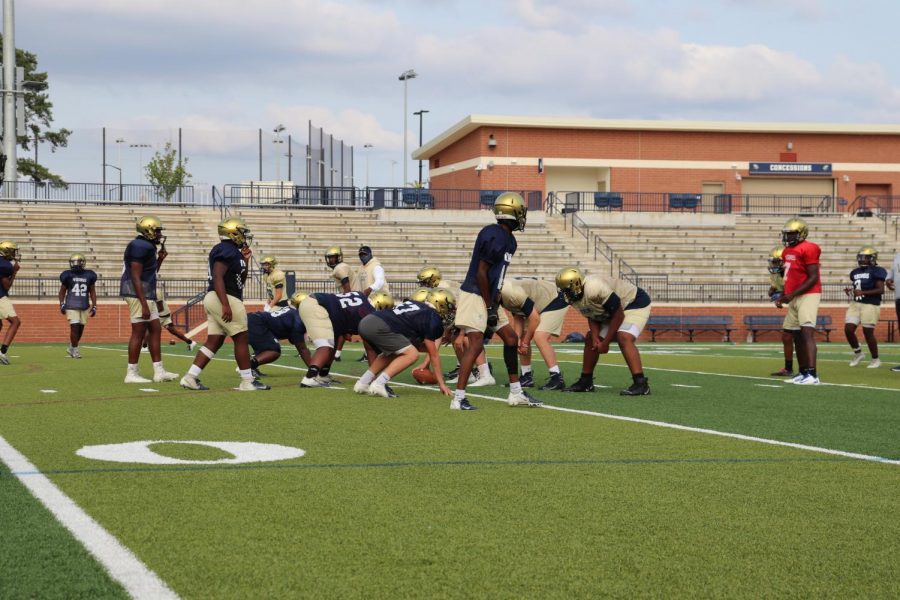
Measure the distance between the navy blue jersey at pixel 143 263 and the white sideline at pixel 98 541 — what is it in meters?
6.30

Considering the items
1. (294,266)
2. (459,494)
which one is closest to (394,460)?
(459,494)

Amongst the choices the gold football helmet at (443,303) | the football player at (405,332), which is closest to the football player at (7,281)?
the football player at (405,332)

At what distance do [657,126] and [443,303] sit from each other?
37747 millimetres

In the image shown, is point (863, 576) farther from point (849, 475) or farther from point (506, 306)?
point (506, 306)

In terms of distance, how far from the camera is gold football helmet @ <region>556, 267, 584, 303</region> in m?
10.3

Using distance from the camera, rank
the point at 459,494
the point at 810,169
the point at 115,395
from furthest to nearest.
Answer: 1. the point at 810,169
2. the point at 115,395
3. the point at 459,494

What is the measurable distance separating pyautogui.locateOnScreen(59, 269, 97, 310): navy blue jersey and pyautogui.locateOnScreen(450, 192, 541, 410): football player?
37.6 ft

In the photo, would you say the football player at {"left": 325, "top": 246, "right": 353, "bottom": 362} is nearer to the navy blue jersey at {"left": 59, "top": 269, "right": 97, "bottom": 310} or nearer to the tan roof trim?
the navy blue jersey at {"left": 59, "top": 269, "right": 97, "bottom": 310}

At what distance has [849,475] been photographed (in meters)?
6.03

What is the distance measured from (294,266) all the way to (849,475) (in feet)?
87.9

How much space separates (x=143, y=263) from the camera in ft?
39.9

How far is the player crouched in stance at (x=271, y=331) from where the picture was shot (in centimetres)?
1312

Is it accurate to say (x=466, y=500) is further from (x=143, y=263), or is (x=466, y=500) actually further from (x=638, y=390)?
(x=143, y=263)

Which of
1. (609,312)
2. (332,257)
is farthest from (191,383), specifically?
(332,257)
